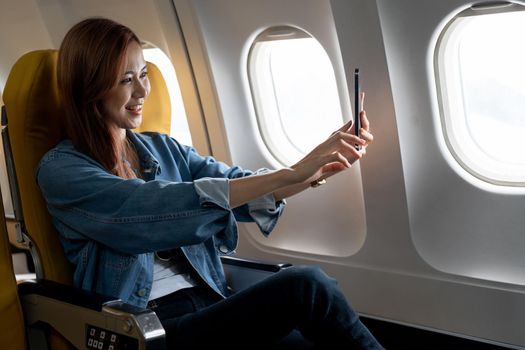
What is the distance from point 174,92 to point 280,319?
106 inches

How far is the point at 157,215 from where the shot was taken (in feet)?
7.50

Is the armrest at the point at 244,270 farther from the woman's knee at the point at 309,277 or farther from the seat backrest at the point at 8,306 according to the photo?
the seat backrest at the point at 8,306

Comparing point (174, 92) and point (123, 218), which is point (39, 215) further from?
point (174, 92)

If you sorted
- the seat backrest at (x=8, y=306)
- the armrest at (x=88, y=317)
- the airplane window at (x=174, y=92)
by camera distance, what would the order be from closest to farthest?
1. the armrest at (x=88, y=317)
2. the seat backrest at (x=8, y=306)
3. the airplane window at (x=174, y=92)

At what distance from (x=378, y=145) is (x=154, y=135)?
1.02 metres

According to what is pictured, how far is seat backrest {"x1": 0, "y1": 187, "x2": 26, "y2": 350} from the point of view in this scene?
2307 mm

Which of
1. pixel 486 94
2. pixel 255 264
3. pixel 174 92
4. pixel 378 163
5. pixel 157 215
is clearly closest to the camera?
pixel 157 215

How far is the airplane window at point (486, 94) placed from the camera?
10.1 feet

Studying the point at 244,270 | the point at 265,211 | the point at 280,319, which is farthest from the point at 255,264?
the point at 280,319

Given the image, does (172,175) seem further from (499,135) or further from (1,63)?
(1,63)

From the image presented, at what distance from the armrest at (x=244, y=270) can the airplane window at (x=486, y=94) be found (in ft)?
3.45

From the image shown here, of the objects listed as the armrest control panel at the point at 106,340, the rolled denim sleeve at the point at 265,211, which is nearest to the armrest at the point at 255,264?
the rolled denim sleeve at the point at 265,211

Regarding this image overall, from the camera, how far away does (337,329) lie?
2201 millimetres

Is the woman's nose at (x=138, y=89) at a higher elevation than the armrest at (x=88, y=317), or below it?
higher
